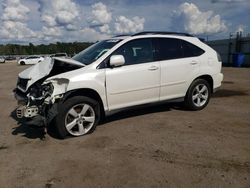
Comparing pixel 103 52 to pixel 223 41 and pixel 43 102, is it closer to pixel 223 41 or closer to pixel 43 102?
pixel 43 102

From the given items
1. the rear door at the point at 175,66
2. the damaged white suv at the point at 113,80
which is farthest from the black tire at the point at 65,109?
the rear door at the point at 175,66

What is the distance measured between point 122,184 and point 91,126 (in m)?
1.90

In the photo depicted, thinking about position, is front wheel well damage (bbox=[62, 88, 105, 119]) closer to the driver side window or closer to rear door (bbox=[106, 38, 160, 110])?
rear door (bbox=[106, 38, 160, 110])

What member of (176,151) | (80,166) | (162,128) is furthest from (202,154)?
(80,166)

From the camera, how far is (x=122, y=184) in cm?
319

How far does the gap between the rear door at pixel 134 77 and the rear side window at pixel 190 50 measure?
909 millimetres

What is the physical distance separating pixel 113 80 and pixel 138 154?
→ 1.54m

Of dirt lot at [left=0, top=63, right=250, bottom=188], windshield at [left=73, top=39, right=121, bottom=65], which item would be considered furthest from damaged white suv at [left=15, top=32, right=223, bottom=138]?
dirt lot at [left=0, top=63, right=250, bottom=188]

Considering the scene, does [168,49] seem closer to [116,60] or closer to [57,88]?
[116,60]

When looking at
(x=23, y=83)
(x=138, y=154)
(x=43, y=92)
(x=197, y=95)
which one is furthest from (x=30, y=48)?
(x=138, y=154)

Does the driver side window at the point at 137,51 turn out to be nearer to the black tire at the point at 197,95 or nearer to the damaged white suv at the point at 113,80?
the damaged white suv at the point at 113,80

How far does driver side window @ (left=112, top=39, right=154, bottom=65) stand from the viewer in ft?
16.9

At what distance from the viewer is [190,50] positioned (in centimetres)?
607

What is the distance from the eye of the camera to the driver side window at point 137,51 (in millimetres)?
5156
